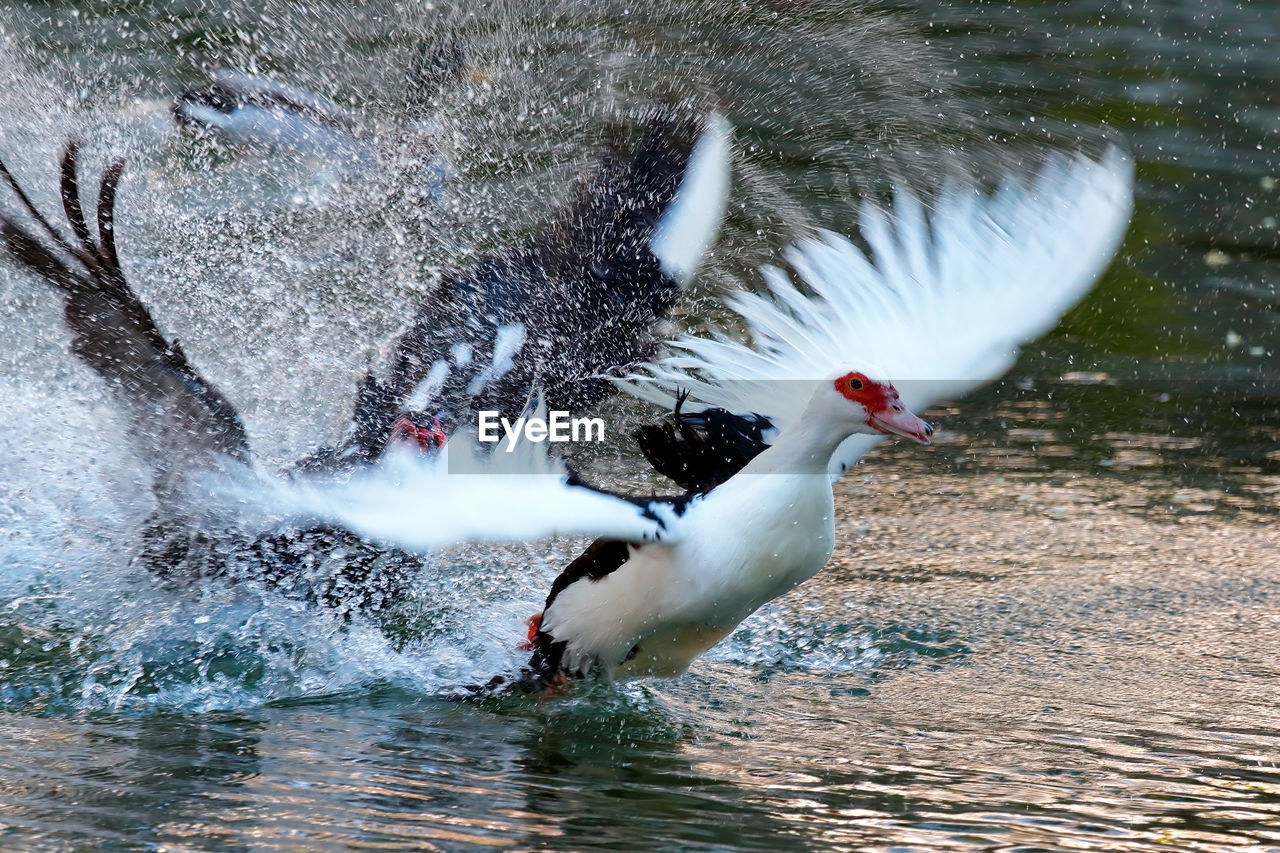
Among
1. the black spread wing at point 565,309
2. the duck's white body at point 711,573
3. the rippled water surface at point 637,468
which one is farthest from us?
the black spread wing at point 565,309

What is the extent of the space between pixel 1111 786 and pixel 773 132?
594 centimetres

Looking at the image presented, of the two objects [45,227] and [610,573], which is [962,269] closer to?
[610,573]

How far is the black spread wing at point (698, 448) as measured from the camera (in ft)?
13.2

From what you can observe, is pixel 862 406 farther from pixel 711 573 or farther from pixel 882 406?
pixel 711 573

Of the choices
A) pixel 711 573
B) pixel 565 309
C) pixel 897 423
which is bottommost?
pixel 711 573

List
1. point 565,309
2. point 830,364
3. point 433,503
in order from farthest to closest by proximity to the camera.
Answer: point 565,309 < point 830,364 < point 433,503

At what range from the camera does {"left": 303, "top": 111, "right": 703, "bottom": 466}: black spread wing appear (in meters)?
4.45

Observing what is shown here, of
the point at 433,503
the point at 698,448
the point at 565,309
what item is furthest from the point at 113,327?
the point at 698,448

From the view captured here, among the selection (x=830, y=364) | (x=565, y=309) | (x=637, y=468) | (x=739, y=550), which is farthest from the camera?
(x=637, y=468)

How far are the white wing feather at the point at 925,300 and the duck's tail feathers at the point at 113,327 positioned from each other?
1.20 metres

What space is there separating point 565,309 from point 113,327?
4.72 ft

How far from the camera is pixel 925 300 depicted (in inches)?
158

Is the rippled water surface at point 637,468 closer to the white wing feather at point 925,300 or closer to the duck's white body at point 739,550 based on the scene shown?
the duck's white body at point 739,550

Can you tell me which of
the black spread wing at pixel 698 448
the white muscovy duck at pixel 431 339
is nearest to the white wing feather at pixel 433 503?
the white muscovy duck at pixel 431 339
